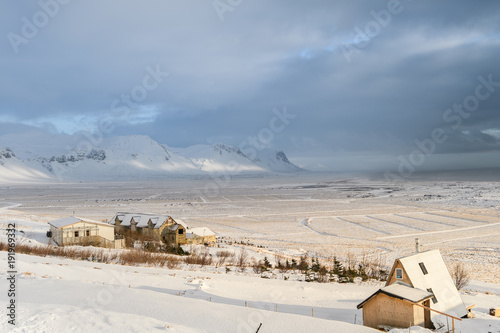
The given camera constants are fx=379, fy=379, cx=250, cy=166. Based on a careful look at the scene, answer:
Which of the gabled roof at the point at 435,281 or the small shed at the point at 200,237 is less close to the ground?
the gabled roof at the point at 435,281

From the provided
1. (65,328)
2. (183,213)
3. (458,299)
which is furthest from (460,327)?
(183,213)

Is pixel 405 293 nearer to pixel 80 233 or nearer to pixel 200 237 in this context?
pixel 200 237

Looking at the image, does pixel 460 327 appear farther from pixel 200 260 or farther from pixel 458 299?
pixel 200 260

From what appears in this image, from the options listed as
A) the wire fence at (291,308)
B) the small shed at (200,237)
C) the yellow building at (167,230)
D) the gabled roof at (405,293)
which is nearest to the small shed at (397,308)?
the gabled roof at (405,293)

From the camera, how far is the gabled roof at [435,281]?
13395 millimetres

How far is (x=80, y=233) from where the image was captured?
103 ft

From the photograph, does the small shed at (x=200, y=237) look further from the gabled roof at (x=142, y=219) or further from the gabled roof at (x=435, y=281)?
the gabled roof at (x=435, y=281)

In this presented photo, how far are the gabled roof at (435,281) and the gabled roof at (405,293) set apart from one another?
657 millimetres

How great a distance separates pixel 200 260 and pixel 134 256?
4257 millimetres

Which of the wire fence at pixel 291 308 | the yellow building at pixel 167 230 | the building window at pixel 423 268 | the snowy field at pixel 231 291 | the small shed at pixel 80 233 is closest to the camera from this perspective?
the snowy field at pixel 231 291

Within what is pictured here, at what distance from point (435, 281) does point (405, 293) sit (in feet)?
8.04

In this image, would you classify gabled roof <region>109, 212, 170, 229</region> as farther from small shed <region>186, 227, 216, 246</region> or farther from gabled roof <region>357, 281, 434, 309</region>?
gabled roof <region>357, 281, 434, 309</region>

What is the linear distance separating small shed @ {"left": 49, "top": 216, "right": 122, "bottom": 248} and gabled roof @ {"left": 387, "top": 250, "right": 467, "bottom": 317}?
25.1 m

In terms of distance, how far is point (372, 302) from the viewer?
12.5m
